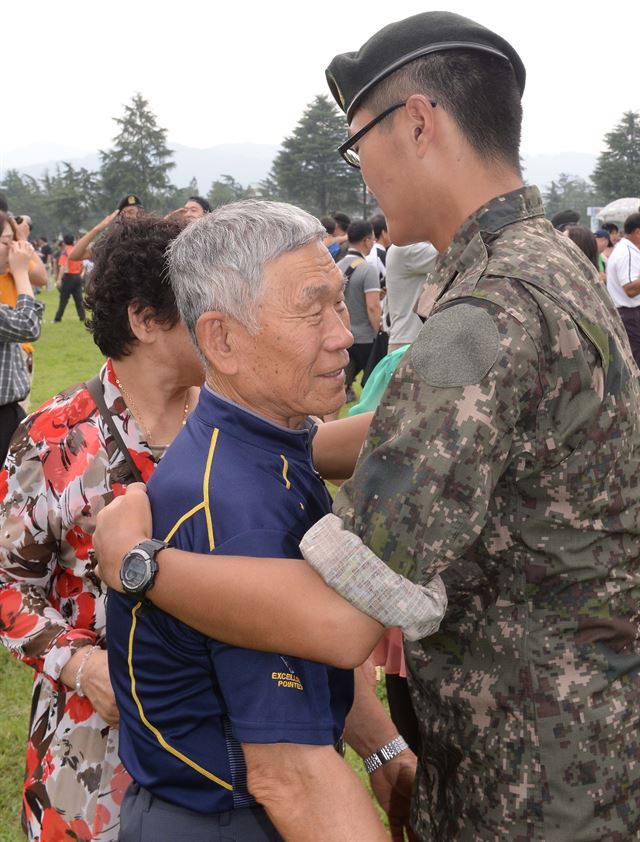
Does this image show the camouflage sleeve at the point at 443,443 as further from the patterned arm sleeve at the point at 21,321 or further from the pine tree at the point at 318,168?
the pine tree at the point at 318,168

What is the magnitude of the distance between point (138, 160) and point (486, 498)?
77.8m

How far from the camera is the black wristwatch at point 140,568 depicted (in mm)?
1555

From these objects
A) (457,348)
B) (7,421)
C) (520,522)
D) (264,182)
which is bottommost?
(264,182)

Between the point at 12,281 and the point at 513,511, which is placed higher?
the point at 513,511

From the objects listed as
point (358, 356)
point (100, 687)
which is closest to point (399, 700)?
point (100, 687)

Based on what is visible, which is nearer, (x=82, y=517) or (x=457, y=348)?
(x=457, y=348)

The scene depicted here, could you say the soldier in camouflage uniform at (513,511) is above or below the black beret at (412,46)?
below

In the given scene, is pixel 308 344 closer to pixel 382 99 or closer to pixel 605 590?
pixel 382 99

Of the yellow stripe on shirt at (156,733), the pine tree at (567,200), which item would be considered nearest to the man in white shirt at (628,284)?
the yellow stripe on shirt at (156,733)

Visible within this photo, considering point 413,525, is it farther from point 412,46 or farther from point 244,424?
point 412,46

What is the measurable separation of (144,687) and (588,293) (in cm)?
114

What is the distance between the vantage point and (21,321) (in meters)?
5.11

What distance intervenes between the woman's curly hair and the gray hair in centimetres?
79

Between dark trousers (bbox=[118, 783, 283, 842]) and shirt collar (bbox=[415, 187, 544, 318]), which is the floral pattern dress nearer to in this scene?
dark trousers (bbox=[118, 783, 283, 842])
